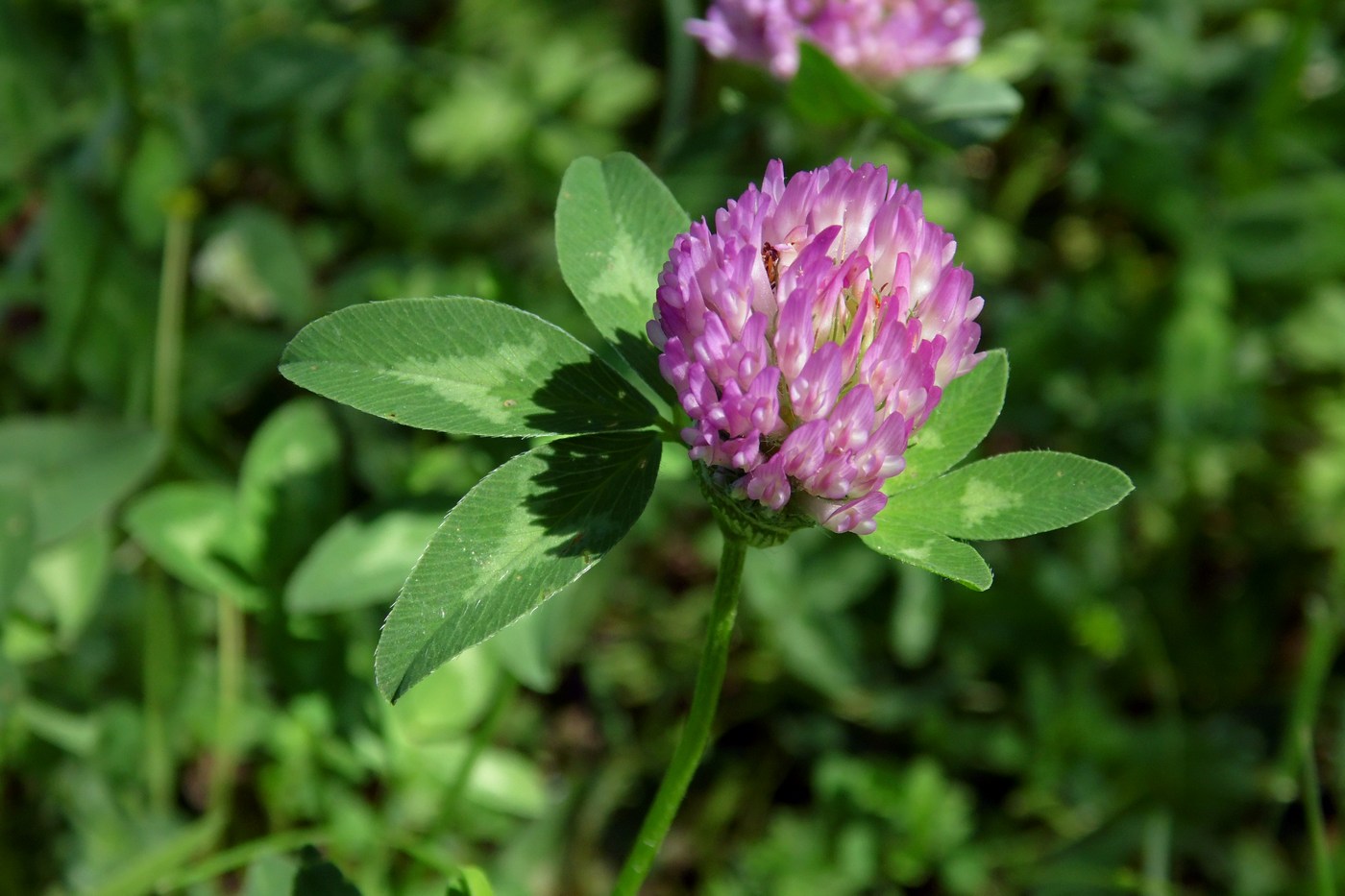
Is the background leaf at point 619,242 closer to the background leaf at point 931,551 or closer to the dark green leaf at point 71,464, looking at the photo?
the background leaf at point 931,551

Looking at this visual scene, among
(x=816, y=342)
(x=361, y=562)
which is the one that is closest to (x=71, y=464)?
(x=361, y=562)

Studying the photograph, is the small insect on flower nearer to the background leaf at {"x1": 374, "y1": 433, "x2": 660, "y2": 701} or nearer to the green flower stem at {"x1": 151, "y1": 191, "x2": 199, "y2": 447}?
the background leaf at {"x1": 374, "y1": 433, "x2": 660, "y2": 701}

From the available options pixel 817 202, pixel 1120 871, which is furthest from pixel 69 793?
pixel 1120 871

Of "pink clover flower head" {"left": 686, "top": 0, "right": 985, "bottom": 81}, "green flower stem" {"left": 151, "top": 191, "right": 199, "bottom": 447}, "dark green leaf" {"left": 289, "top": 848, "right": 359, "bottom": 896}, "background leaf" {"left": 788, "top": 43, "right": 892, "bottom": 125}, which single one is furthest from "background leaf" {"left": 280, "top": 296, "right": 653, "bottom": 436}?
"green flower stem" {"left": 151, "top": 191, "right": 199, "bottom": 447}

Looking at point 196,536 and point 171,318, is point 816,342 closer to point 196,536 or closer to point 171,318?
point 196,536

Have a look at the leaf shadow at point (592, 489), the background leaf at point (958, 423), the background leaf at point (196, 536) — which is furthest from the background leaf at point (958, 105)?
the background leaf at point (196, 536)

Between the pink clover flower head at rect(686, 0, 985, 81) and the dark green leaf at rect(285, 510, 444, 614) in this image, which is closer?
the dark green leaf at rect(285, 510, 444, 614)

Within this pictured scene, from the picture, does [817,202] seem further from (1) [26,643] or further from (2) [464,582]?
(1) [26,643]
